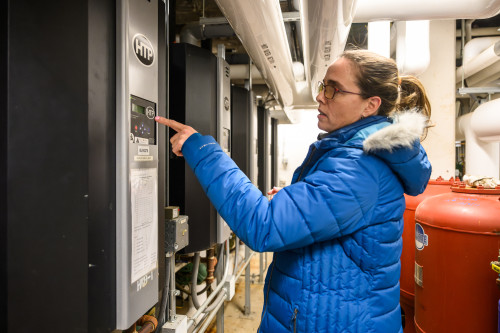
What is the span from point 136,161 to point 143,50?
0.31 meters

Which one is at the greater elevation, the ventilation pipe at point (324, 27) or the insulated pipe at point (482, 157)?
the ventilation pipe at point (324, 27)

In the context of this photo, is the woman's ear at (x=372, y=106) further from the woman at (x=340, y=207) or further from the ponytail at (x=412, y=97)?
the ponytail at (x=412, y=97)

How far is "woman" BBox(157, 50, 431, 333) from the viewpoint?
730 millimetres

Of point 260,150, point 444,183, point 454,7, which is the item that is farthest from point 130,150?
point 260,150

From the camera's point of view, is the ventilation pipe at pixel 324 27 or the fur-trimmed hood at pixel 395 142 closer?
the fur-trimmed hood at pixel 395 142

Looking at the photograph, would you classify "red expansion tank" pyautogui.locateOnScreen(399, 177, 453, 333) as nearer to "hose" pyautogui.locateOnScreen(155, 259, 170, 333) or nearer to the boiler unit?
→ the boiler unit

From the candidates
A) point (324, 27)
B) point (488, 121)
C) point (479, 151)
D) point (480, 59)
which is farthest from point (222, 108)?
point (479, 151)

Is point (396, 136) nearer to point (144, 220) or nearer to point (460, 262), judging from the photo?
point (144, 220)

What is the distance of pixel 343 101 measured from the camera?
88cm

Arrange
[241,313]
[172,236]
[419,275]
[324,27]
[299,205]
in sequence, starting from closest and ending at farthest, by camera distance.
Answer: [299,205], [172,236], [324,27], [419,275], [241,313]

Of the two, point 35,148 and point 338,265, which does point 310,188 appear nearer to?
point 338,265

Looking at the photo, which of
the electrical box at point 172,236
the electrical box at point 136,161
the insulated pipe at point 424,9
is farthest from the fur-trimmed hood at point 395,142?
the insulated pipe at point 424,9

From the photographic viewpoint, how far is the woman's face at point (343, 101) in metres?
0.88

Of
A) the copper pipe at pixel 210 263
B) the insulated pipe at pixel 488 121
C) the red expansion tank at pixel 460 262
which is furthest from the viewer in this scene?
the insulated pipe at pixel 488 121
